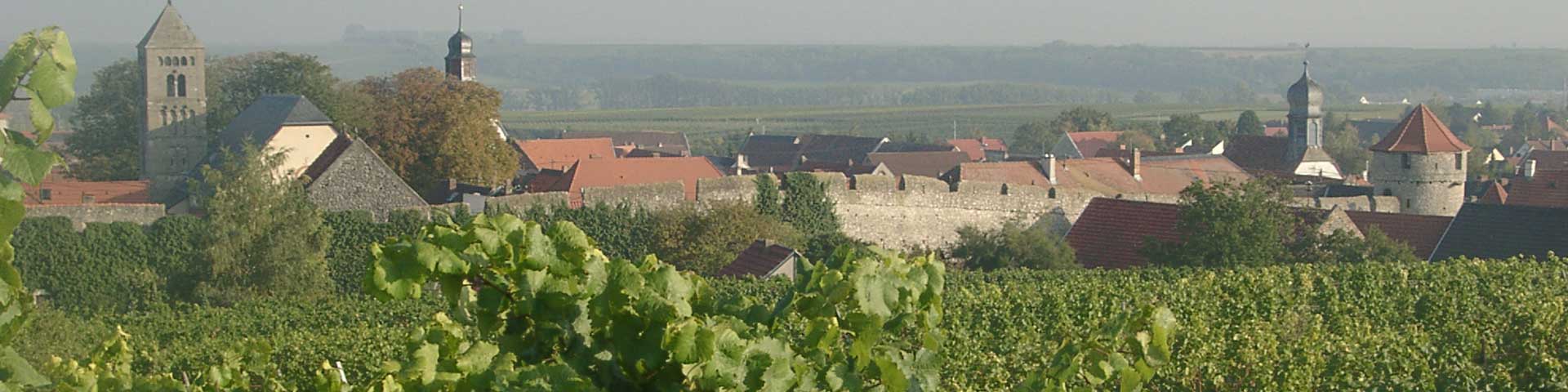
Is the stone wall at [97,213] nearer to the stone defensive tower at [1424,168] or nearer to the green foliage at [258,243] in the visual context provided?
the green foliage at [258,243]

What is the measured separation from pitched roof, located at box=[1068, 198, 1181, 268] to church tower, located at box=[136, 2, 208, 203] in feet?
99.1

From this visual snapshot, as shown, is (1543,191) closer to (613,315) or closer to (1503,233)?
(1503,233)

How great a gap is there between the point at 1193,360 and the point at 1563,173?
85.4ft

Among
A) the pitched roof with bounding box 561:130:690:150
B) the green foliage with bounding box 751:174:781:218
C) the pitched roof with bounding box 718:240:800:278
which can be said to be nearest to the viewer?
the pitched roof with bounding box 718:240:800:278

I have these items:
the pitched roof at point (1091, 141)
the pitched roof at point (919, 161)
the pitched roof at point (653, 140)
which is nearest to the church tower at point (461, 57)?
the pitched roof at point (919, 161)

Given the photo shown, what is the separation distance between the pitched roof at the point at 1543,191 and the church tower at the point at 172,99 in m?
35.0

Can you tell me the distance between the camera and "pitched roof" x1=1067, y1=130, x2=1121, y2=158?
96.6 m

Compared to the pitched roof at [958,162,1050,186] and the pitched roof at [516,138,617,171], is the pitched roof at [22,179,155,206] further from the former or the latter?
the pitched roof at [516,138,617,171]

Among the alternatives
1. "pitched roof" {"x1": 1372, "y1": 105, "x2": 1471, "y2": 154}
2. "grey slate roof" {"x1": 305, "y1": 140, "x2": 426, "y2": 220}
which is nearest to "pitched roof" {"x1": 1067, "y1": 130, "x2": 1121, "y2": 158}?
"pitched roof" {"x1": 1372, "y1": 105, "x2": 1471, "y2": 154}

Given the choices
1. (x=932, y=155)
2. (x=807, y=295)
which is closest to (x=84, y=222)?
(x=807, y=295)

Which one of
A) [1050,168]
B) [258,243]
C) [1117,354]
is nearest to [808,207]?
[258,243]

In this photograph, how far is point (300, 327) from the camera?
870 inches

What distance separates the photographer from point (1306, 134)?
7369 cm

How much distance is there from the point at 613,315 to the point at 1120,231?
26994 mm
